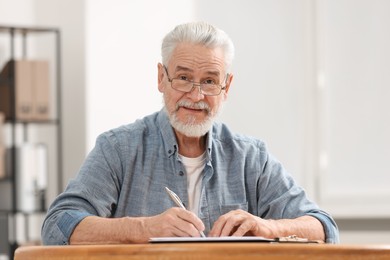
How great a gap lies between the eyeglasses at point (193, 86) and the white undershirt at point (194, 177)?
0.66 feet

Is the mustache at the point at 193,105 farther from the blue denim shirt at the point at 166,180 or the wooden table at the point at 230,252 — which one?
the wooden table at the point at 230,252

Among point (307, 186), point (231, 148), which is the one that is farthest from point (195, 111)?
point (307, 186)

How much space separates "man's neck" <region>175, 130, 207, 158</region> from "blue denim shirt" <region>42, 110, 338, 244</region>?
0.11 ft

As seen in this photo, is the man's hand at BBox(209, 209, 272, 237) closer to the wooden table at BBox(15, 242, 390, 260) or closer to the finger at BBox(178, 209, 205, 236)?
the finger at BBox(178, 209, 205, 236)

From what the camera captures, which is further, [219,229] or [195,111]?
[195,111]

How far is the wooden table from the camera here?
144cm

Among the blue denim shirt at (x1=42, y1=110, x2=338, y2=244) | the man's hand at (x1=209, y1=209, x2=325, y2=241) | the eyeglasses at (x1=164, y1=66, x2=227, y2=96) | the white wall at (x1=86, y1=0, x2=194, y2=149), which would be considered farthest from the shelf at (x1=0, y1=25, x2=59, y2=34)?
the man's hand at (x1=209, y1=209, x2=325, y2=241)

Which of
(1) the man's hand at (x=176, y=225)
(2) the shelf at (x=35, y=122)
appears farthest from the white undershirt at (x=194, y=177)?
(2) the shelf at (x=35, y=122)

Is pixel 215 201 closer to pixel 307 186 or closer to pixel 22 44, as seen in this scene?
pixel 307 186

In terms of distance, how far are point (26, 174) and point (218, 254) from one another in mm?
3529

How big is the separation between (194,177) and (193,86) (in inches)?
10.8

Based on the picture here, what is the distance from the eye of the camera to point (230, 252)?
1431mm

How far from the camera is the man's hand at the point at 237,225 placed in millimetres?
2027

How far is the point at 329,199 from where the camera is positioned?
4.65 metres
